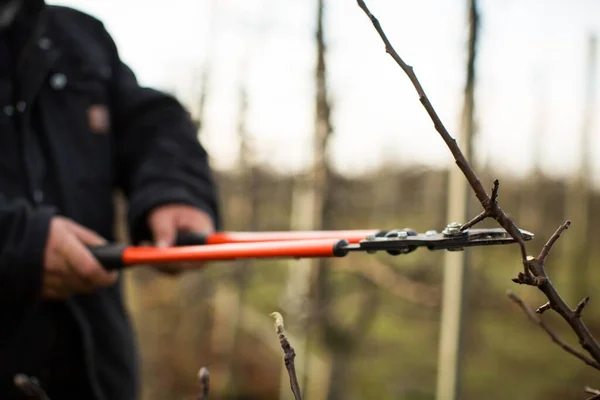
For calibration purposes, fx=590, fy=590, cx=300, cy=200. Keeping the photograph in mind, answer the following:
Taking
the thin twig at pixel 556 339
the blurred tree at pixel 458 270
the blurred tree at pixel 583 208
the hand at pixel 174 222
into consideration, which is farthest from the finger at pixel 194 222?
the blurred tree at pixel 583 208

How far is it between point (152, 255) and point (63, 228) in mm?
289

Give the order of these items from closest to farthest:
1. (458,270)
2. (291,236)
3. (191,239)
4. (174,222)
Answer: (291,236) → (191,239) → (174,222) → (458,270)

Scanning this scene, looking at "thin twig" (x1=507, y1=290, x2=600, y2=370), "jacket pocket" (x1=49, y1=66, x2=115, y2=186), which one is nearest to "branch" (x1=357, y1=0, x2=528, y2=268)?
"thin twig" (x1=507, y1=290, x2=600, y2=370)

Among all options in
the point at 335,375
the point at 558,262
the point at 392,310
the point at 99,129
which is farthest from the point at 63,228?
the point at 558,262

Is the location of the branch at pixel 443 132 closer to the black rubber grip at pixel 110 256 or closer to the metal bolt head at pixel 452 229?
the metal bolt head at pixel 452 229

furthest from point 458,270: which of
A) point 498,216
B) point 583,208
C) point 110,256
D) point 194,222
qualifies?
point 583,208

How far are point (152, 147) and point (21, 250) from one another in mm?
744

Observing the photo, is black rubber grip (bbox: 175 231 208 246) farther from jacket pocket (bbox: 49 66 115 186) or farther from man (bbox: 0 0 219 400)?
jacket pocket (bbox: 49 66 115 186)

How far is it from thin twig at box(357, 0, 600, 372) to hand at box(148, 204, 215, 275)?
137cm

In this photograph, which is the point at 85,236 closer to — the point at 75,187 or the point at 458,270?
the point at 75,187

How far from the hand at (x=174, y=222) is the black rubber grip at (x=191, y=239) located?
0.02 metres

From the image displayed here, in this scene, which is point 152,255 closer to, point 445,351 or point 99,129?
point 99,129

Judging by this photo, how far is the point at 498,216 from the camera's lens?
63 cm

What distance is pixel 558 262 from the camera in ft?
59.6
